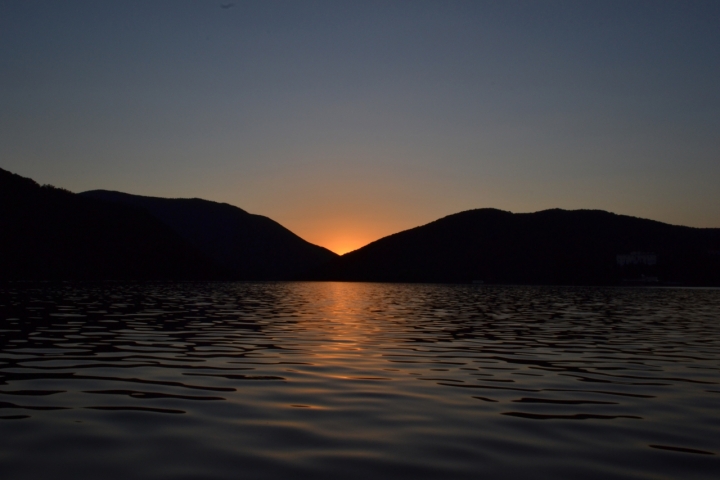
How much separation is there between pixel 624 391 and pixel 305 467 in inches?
344

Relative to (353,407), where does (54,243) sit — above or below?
above

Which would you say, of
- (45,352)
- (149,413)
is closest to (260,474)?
(149,413)

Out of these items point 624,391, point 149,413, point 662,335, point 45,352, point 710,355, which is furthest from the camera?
point 662,335

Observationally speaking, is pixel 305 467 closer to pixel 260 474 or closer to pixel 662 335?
pixel 260 474

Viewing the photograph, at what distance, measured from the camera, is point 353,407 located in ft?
39.7

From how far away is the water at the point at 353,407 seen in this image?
330 inches

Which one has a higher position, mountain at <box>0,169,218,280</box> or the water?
mountain at <box>0,169,218,280</box>

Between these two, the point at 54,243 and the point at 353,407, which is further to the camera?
the point at 54,243

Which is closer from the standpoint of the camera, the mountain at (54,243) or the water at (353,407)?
the water at (353,407)

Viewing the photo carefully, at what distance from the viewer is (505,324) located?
110 feet

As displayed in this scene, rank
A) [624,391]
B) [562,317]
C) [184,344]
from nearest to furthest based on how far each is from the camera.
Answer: [624,391] < [184,344] < [562,317]

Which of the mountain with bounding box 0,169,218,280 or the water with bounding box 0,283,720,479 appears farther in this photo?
the mountain with bounding box 0,169,218,280

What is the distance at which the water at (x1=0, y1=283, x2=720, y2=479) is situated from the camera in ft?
27.5

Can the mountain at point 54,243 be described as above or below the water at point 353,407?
above
